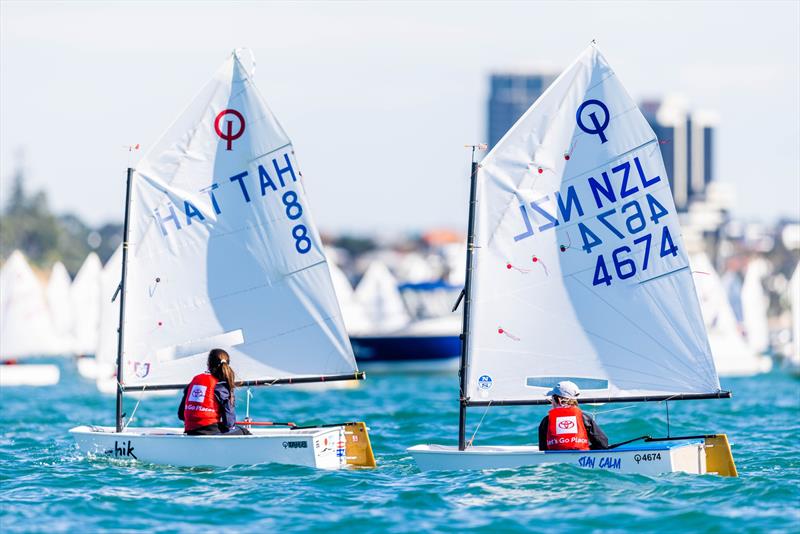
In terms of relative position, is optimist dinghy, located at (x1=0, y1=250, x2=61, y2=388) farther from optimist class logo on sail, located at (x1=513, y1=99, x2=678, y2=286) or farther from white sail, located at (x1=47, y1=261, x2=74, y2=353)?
optimist class logo on sail, located at (x1=513, y1=99, x2=678, y2=286)

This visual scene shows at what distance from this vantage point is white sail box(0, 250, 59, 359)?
46812 millimetres

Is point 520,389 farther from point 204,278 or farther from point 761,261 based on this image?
point 761,261

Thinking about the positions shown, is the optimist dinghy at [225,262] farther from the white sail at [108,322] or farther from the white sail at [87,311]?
the white sail at [87,311]

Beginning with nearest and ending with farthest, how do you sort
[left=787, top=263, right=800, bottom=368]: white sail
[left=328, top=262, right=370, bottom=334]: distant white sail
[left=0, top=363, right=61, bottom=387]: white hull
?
[left=0, top=363, right=61, bottom=387]: white hull → [left=787, top=263, right=800, bottom=368]: white sail → [left=328, top=262, right=370, bottom=334]: distant white sail

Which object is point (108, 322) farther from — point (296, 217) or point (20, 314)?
point (20, 314)

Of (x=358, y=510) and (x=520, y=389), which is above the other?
(x=520, y=389)

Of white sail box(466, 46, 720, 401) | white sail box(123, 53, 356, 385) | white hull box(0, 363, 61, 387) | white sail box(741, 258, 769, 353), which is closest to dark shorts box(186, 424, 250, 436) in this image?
white sail box(123, 53, 356, 385)

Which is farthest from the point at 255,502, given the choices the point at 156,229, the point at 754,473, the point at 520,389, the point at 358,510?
the point at 754,473

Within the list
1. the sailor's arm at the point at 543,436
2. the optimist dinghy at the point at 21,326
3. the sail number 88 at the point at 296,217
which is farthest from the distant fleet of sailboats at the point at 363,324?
the sailor's arm at the point at 543,436

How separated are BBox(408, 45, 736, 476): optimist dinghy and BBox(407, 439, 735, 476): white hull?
0.60 meters

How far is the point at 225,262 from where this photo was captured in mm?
19625

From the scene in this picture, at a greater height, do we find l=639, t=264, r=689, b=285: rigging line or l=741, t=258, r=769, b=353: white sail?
l=741, t=258, r=769, b=353: white sail

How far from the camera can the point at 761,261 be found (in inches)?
6590

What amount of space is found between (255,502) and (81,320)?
3708 cm
